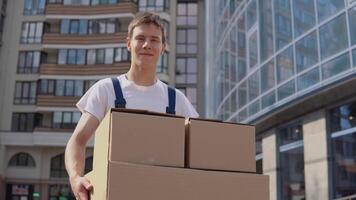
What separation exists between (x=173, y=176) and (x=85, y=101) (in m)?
0.83

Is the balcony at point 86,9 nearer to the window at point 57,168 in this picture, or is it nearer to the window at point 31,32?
the window at point 31,32

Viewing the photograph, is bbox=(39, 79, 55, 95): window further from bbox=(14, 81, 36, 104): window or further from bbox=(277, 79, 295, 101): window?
bbox=(277, 79, 295, 101): window

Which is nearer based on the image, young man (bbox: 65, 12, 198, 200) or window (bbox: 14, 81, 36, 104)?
young man (bbox: 65, 12, 198, 200)

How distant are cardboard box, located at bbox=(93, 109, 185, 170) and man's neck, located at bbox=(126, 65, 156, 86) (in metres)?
0.61

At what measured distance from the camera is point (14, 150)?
135ft

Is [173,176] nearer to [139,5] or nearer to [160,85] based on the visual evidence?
[160,85]

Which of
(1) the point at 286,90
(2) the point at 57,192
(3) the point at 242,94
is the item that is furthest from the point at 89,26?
(1) the point at 286,90

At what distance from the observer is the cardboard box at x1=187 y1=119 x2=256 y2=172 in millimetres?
2344

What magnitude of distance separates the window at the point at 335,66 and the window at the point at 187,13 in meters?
32.5

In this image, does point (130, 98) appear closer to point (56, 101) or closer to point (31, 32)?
point (56, 101)

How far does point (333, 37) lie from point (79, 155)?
1047 centimetres

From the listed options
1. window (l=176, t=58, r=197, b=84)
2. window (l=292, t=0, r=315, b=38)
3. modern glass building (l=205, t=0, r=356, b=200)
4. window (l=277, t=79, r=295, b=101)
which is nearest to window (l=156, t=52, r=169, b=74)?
window (l=176, t=58, r=197, b=84)

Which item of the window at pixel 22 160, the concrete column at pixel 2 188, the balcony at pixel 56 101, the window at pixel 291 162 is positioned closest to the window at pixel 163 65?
the balcony at pixel 56 101

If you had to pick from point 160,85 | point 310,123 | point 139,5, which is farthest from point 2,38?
point 160,85
